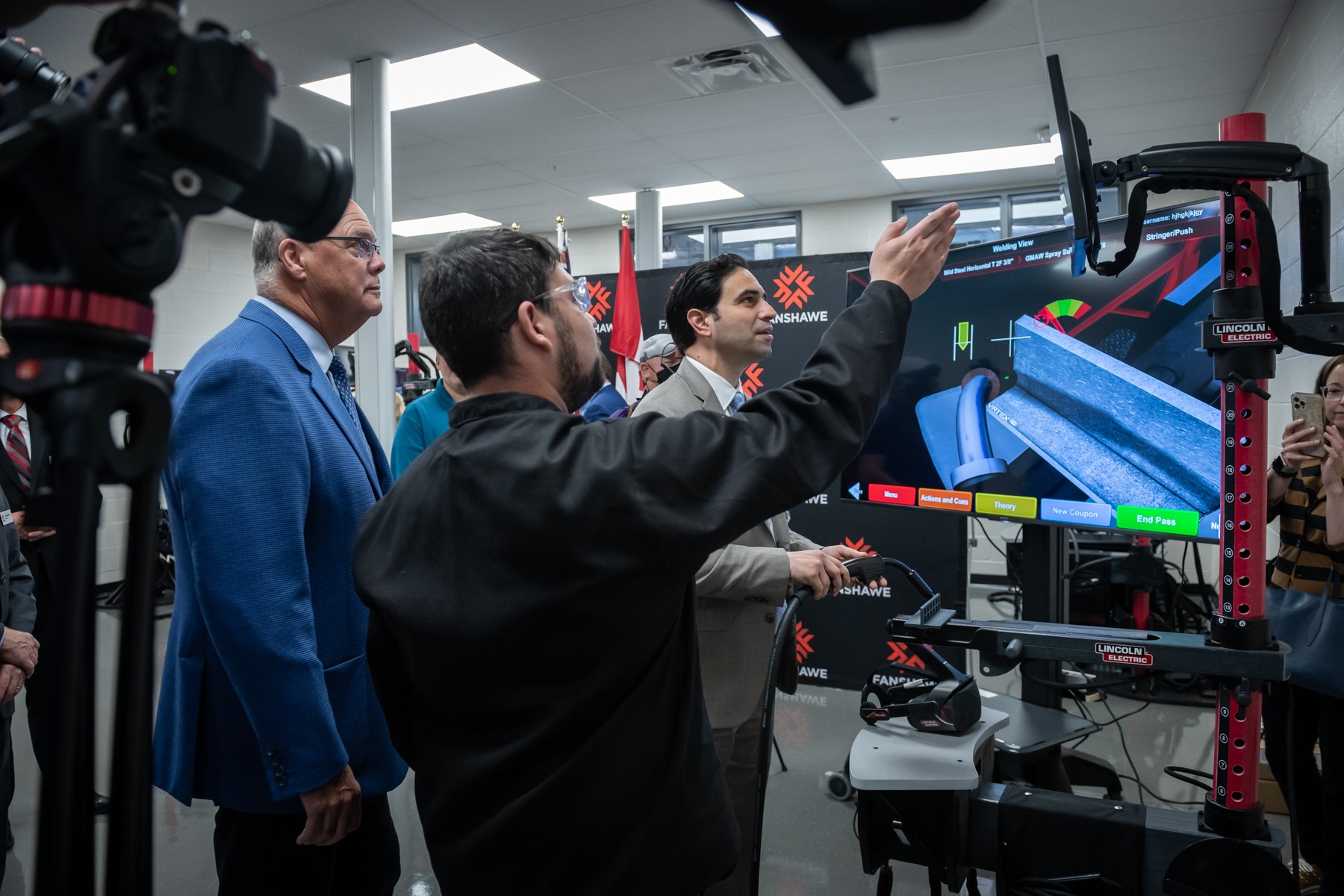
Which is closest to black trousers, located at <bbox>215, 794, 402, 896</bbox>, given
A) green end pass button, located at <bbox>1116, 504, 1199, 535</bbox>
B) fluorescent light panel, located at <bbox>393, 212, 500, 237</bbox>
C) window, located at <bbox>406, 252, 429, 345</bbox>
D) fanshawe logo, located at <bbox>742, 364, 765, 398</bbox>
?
green end pass button, located at <bbox>1116, 504, 1199, 535</bbox>

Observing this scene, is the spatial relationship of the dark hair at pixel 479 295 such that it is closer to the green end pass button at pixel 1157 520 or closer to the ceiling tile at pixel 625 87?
the green end pass button at pixel 1157 520

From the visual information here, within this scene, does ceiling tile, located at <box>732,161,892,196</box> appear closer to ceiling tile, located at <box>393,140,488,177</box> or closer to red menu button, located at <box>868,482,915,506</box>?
ceiling tile, located at <box>393,140,488,177</box>

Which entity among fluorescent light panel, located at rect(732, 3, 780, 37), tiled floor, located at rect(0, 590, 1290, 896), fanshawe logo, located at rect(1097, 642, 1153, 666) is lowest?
tiled floor, located at rect(0, 590, 1290, 896)

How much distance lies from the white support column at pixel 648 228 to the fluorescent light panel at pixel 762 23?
21.1 feet

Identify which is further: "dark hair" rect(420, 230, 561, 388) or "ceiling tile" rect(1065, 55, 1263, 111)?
"ceiling tile" rect(1065, 55, 1263, 111)

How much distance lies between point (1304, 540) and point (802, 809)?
1716 mm

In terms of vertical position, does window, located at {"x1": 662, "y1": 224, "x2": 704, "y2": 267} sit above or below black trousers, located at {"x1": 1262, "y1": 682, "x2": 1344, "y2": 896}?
above

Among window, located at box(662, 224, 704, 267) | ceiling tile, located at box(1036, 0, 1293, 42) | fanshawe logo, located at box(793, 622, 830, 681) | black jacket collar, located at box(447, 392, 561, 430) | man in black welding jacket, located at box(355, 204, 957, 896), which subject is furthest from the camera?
window, located at box(662, 224, 704, 267)

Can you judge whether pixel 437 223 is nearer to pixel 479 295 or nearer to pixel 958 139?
pixel 958 139

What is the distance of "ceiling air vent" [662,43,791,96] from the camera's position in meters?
4.25

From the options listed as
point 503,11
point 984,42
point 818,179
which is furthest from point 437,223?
point 984,42

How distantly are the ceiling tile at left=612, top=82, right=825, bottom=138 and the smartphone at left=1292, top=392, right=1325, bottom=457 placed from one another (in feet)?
10.9

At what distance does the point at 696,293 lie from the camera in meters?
2.12

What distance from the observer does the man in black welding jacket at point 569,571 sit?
2.68 ft
